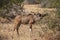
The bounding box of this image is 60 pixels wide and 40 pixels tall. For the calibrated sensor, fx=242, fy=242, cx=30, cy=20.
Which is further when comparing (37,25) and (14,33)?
(37,25)

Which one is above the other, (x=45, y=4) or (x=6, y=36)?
(x=6, y=36)

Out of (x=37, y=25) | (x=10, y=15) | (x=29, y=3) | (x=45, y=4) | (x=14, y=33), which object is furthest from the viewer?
(x=29, y=3)

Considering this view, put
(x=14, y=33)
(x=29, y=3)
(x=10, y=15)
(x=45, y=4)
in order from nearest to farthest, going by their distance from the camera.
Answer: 1. (x=14, y=33)
2. (x=10, y=15)
3. (x=45, y=4)
4. (x=29, y=3)

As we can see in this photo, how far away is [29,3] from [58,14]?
17.7m

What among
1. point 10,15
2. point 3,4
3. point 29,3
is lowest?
point 29,3

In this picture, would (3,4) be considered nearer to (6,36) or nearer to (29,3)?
(6,36)

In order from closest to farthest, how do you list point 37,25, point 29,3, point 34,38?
1. point 34,38
2. point 37,25
3. point 29,3

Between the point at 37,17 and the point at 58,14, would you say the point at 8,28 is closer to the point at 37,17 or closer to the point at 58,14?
the point at 37,17

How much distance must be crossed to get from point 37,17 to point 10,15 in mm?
4804

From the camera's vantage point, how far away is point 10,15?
18.5m

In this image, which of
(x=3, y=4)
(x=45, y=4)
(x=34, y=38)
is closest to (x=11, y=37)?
(x=34, y=38)

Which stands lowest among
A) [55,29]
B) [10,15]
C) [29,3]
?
[29,3]

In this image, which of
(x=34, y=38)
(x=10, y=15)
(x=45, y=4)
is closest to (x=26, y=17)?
(x=34, y=38)

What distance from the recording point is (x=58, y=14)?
13758 mm
